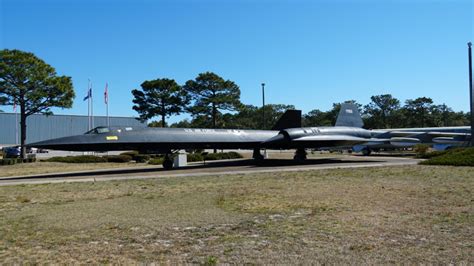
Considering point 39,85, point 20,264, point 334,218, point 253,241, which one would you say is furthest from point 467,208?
point 39,85

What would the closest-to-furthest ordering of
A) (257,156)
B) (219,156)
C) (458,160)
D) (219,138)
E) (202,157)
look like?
(458,160)
(219,138)
(257,156)
(202,157)
(219,156)

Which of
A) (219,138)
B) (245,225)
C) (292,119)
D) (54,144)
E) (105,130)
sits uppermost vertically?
(292,119)

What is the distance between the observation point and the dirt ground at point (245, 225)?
18.3ft

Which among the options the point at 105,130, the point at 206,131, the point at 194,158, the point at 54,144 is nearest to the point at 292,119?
the point at 206,131

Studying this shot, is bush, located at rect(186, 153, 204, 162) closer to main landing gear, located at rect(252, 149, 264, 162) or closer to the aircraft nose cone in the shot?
main landing gear, located at rect(252, 149, 264, 162)

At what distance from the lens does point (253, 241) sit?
20.6 ft

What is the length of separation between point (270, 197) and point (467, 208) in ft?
15.1

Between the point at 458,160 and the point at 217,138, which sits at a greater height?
the point at 217,138

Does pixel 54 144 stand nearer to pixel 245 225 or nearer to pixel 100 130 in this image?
pixel 100 130

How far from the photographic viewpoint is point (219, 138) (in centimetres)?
2664

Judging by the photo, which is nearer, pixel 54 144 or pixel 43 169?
pixel 54 144

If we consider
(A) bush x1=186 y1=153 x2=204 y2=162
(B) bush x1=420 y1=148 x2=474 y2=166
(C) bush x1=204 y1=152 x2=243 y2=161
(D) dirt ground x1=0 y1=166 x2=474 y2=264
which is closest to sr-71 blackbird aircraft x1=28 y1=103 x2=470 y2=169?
(A) bush x1=186 y1=153 x2=204 y2=162

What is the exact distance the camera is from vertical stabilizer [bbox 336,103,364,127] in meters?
35.3

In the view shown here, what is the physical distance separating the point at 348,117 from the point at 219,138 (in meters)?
14.1
